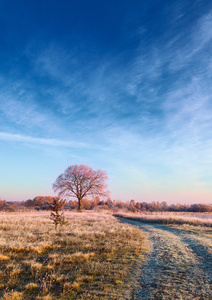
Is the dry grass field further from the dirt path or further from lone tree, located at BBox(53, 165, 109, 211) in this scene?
lone tree, located at BBox(53, 165, 109, 211)

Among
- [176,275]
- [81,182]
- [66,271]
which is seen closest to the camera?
[176,275]

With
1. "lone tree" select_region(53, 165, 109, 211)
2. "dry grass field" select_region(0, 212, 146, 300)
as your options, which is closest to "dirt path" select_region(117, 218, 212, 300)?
"dry grass field" select_region(0, 212, 146, 300)

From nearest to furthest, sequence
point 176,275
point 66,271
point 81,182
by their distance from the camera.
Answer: point 176,275 → point 66,271 → point 81,182

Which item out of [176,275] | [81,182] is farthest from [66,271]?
[81,182]

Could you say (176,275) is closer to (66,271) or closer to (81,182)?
(66,271)

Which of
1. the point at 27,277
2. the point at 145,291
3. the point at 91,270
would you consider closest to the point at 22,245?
the point at 27,277

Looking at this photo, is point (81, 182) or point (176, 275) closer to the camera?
point (176, 275)

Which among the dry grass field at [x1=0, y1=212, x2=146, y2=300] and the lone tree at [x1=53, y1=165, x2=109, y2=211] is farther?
the lone tree at [x1=53, y1=165, x2=109, y2=211]

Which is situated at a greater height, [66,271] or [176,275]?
[176,275]

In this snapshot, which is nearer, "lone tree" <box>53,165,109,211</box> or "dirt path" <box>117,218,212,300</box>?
"dirt path" <box>117,218,212,300</box>

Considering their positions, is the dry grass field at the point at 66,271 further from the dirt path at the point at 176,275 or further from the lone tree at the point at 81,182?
the lone tree at the point at 81,182

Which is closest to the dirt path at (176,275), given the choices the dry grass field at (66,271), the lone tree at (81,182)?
the dry grass field at (66,271)

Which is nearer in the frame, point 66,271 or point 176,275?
point 176,275

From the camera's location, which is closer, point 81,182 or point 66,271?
point 66,271
